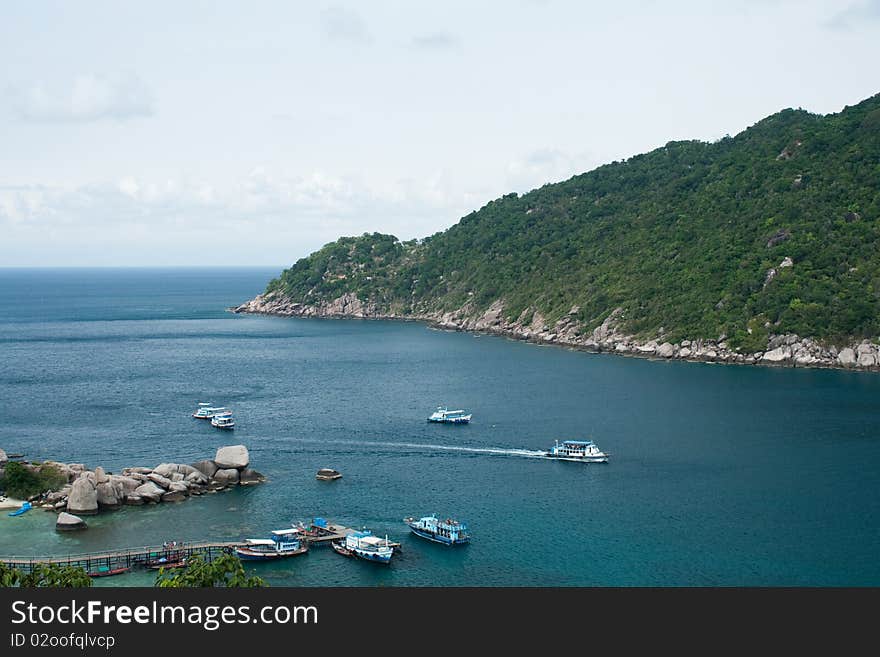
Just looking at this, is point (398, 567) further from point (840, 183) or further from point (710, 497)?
point (840, 183)

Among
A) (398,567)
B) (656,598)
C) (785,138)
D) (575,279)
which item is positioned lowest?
(398,567)

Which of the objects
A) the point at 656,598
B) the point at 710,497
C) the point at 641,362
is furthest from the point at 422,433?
the point at 656,598

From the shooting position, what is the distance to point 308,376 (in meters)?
126

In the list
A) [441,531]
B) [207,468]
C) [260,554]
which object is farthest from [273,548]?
[207,468]

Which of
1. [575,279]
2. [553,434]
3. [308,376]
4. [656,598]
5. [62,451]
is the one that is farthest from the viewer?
[575,279]

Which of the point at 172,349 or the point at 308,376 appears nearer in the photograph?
the point at 308,376

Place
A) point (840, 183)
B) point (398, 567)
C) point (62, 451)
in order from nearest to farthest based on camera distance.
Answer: point (398, 567), point (62, 451), point (840, 183)

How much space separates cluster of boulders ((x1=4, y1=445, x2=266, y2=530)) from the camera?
6488 centimetres

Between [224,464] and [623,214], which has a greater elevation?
[623,214]

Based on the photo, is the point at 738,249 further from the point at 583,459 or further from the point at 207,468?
the point at 207,468

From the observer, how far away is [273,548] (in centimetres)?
5700

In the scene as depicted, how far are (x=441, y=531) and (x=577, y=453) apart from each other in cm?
2312

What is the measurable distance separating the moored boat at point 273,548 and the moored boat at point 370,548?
3.08 m

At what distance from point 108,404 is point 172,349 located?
53555 mm
